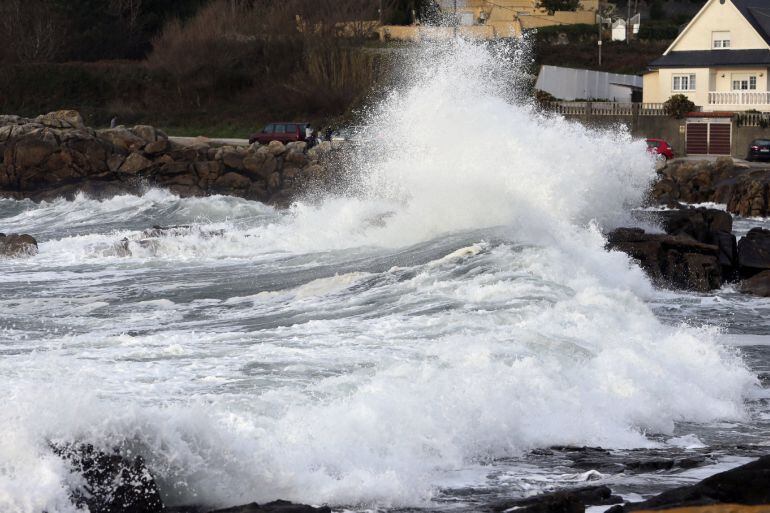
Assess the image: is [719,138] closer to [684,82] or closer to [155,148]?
[684,82]

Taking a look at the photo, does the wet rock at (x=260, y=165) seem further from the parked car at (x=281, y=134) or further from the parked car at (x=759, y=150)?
the parked car at (x=759, y=150)

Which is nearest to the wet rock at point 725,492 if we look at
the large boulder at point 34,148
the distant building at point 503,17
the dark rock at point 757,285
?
the dark rock at point 757,285

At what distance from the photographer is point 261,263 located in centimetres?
2206

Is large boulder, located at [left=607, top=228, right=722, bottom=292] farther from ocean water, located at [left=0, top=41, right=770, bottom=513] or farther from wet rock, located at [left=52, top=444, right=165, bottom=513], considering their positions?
wet rock, located at [left=52, top=444, right=165, bottom=513]

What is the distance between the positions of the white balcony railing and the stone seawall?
19.4 metres

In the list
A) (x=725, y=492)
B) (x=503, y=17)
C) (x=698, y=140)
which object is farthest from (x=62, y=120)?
(x=503, y=17)

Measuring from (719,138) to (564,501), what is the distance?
42349 millimetres

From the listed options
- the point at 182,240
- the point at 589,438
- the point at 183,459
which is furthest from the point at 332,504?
the point at 182,240

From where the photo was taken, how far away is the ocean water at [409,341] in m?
9.06

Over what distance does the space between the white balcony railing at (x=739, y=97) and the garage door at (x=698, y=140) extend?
2.83m

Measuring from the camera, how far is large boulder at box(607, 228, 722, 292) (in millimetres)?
19781

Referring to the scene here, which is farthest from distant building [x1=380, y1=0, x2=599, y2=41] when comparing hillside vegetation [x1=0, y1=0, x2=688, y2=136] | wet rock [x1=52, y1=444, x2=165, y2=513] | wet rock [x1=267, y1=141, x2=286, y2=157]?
wet rock [x1=52, y1=444, x2=165, y2=513]

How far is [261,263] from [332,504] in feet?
44.3

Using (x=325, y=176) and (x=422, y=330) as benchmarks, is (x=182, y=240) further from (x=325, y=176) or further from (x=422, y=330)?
(x=325, y=176)
